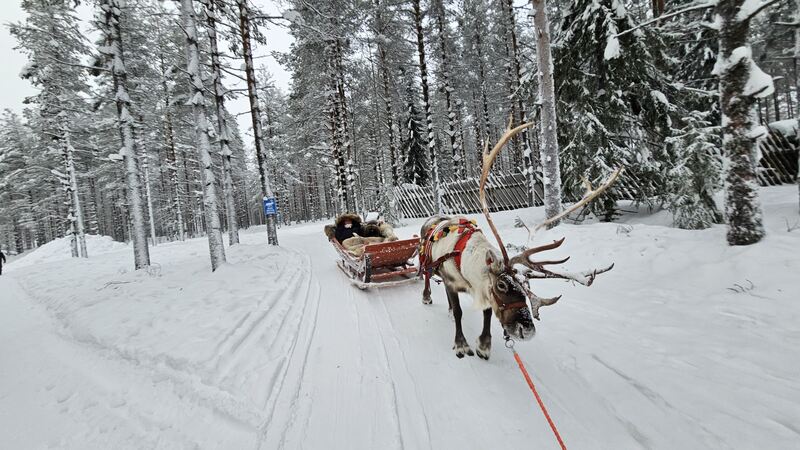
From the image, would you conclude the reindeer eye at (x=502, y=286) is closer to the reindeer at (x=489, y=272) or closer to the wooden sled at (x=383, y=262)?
the reindeer at (x=489, y=272)

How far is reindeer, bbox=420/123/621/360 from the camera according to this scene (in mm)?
2523

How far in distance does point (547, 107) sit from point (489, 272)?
625 cm

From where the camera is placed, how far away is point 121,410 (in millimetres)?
2639

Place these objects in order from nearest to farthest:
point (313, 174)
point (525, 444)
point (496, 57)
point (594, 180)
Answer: point (525, 444)
point (594, 180)
point (496, 57)
point (313, 174)

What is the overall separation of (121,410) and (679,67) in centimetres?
1728

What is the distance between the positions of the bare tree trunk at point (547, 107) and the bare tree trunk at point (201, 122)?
794 centimetres

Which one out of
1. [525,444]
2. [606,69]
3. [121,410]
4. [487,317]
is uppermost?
[606,69]

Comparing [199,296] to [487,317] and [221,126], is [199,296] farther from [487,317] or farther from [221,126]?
[221,126]

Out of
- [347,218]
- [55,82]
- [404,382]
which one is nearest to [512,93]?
[347,218]

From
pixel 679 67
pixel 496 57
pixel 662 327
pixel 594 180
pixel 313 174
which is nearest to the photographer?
pixel 662 327

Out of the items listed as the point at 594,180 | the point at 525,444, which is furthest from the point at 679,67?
the point at 525,444

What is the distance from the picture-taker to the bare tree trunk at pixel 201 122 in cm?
704

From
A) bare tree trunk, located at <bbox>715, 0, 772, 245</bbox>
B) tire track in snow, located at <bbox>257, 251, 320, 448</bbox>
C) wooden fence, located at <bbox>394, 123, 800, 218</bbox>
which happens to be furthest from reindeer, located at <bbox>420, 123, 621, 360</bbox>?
wooden fence, located at <bbox>394, 123, 800, 218</bbox>

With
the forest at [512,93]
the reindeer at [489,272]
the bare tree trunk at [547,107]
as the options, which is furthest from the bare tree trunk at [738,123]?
the bare tree trunk at [547,107]
